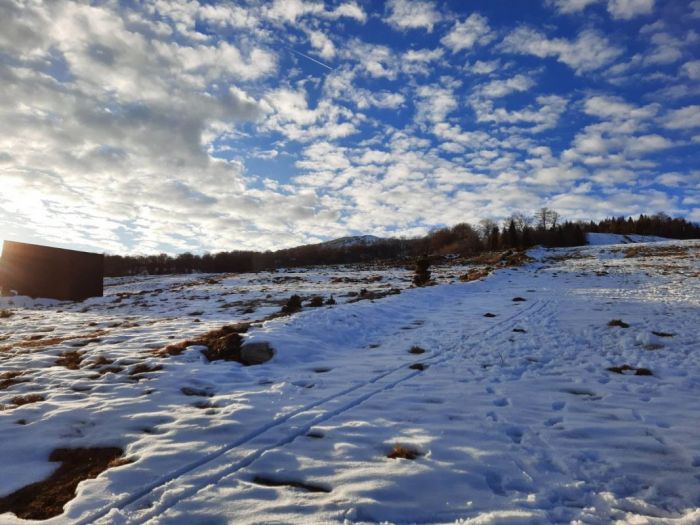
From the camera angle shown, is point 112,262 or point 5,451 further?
point 112,262

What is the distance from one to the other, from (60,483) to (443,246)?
114m

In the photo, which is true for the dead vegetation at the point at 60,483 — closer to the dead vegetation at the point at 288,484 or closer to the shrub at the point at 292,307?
the dead vegetation at the point at 288,484

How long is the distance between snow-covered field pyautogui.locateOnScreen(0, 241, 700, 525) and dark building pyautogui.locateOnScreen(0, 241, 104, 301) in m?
20.5

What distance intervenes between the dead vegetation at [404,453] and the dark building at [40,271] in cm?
3142

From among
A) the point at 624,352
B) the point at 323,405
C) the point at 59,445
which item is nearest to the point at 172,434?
the point at 59,445

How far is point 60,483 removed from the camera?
4121 millimetres

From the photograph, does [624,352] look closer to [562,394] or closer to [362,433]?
[562,394]

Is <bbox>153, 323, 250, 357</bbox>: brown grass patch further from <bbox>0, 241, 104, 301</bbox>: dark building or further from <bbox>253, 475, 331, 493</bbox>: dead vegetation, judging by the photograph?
<bbox>0, 241, 104, 301</bbox>: dark building

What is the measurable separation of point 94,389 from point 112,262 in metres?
113

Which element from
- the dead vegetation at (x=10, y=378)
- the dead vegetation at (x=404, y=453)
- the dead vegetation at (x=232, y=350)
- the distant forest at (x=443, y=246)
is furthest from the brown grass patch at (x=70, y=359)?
the distant forest at (x=443, y=246)

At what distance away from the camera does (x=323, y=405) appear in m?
6.00

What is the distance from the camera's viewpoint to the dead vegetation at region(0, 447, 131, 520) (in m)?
3.67

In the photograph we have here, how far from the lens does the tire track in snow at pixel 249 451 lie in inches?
144

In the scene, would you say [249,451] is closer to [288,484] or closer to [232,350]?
[288,484]
